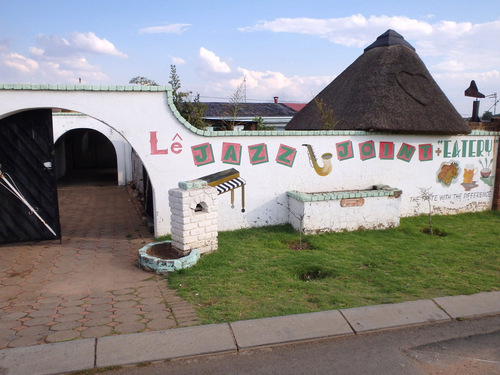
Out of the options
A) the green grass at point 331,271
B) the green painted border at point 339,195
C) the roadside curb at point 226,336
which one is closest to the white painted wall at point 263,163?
the green painted border at point 339,195

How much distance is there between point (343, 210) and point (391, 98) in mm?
3306

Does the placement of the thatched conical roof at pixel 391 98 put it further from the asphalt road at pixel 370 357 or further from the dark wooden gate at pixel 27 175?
the dark wooden gate at pixel 27 175

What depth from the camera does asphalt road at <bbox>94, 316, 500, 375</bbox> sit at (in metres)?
3.71

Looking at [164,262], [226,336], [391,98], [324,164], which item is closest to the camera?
[226,336]

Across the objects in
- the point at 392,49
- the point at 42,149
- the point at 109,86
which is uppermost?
the point at 392,49

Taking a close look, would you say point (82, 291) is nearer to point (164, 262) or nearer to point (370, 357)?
point (164, 262)

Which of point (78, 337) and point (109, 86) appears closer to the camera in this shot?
point (78, 337)

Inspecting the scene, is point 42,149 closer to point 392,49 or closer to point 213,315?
point 213,315

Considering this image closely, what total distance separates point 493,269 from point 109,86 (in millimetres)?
7188

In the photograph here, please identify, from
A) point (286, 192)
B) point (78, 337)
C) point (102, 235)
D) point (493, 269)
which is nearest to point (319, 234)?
point (286, 192)

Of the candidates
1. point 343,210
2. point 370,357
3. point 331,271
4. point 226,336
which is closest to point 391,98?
point 343,210

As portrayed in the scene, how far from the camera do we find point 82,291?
537 cm

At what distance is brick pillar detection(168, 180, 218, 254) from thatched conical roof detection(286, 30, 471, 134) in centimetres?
454

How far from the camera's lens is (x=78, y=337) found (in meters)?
4.11
